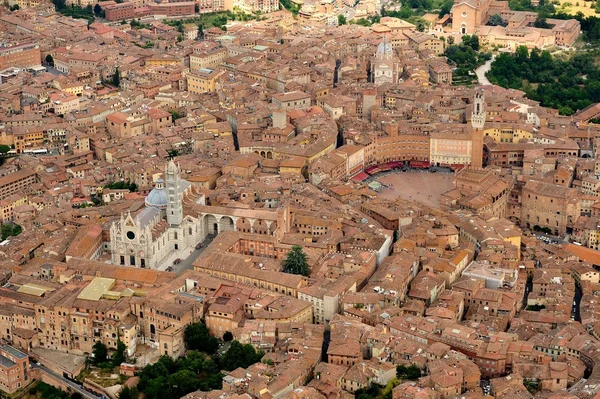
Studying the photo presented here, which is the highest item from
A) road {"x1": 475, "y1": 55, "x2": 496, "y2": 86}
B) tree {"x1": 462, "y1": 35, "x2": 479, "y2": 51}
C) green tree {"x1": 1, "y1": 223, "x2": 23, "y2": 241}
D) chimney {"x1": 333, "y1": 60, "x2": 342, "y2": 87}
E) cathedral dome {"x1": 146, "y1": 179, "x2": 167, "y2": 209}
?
cathedral dome {"x1": 146, "y1": 179, "x2": 167, "y2": 209}

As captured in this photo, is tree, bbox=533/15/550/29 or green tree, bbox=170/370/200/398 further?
tree, bbox=533/15/550/29

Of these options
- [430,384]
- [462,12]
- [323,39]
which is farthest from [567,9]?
[430,384]

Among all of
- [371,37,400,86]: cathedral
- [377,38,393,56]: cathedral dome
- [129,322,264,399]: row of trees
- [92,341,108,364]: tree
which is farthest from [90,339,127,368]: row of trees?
[377,38,393,56]: cathedral dome

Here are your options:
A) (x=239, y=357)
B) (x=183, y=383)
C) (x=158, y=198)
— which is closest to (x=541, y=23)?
(x=158, y=198)

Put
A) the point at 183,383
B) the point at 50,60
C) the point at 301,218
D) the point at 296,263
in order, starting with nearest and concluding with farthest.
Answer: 1. the point at 183,383
2. the point at 296,263
3. the point at 301,218
4. the point at 50,60

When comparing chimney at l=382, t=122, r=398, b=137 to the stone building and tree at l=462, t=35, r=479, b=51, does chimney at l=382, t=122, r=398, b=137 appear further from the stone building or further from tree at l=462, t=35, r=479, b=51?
tree at l=462, t=35, r=479, b=51

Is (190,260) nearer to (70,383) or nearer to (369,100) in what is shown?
(70,383)

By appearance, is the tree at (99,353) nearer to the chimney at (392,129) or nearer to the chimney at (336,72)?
the chimney at (392,129)

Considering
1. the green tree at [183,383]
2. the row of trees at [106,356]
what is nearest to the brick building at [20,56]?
the row of trees at [106,356]
